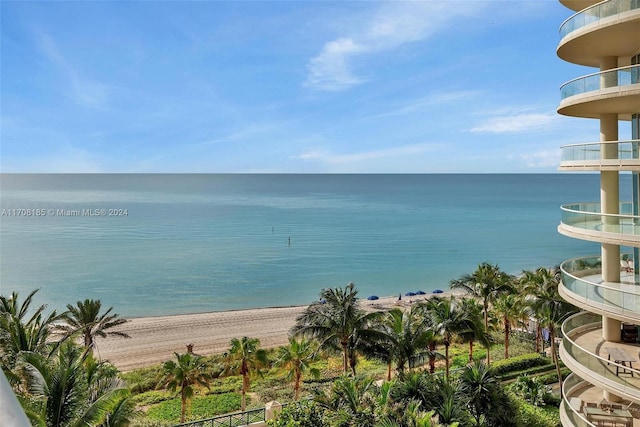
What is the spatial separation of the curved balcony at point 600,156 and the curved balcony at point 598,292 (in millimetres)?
3670

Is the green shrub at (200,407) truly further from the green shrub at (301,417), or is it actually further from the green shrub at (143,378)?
the green shrub at (301,417)

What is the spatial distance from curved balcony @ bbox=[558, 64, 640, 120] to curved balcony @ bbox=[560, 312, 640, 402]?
24.4 ft

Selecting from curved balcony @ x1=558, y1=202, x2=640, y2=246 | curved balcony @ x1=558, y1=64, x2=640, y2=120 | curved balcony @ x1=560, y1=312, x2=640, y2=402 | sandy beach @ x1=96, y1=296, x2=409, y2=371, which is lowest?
sandy beach @ x1=96, y1=296, x2=409, y2=371

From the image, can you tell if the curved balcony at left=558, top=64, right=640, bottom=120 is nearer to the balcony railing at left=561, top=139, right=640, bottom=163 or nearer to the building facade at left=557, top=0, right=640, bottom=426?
the building facade at left=557, top=0, right=640, bottom=426

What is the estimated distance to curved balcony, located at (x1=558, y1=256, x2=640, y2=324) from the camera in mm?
13188

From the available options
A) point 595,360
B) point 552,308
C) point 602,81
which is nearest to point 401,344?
point 552,308

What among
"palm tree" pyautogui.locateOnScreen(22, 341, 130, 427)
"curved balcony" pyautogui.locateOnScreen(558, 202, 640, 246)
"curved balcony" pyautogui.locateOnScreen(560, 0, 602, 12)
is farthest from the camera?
"curved balcony" pyautogui.locateOnScreen(560, 0, 602, 12)

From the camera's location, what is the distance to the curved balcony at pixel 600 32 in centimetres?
1378

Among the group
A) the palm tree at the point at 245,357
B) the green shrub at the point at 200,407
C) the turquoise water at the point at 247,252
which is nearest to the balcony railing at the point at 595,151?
the palm tree at the point at 245,357

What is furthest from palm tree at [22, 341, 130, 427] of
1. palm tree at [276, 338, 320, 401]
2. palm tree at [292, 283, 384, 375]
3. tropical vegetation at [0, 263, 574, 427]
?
palm tree at [292, 283, 384, 375]

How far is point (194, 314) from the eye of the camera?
52844 mm

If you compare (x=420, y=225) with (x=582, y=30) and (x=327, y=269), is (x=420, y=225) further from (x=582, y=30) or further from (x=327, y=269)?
(x=582, y=30)

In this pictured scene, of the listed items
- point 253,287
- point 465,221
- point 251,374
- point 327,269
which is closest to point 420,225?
point 465,221

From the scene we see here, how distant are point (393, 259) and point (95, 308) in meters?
63.1
